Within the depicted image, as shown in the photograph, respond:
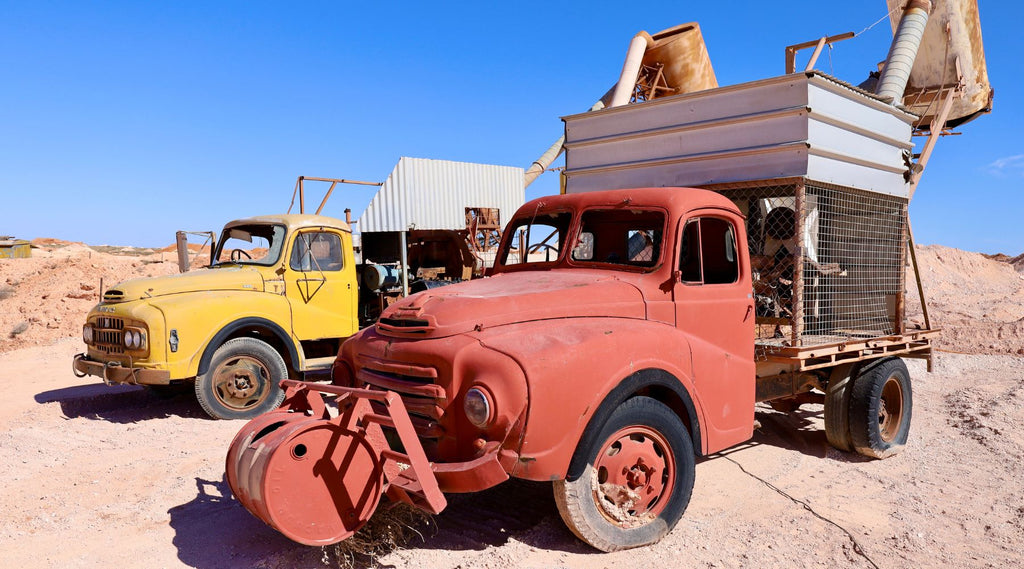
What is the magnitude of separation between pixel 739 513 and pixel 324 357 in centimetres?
571

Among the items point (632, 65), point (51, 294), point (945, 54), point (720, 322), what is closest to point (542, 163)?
point (632, 65)

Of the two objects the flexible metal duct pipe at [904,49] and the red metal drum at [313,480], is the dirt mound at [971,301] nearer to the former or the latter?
the flexible metal duct pipe at [904,49]

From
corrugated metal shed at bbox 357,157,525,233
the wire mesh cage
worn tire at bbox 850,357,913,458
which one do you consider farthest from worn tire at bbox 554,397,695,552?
corrugated metal shed at bbox 357,157,525,233

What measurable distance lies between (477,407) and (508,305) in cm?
75

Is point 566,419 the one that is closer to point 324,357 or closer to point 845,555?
point 845,555

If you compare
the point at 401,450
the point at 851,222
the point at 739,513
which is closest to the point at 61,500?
the point at 401,450

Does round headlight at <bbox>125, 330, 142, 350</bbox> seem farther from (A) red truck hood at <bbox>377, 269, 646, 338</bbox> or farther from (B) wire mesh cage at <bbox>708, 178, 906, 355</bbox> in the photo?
(B) wire mesh cage at <bbox>708, 178, 906, 355</bbox>

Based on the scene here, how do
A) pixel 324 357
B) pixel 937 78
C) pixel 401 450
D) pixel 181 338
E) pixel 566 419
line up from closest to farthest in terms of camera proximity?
pixel 566 419
pixel 401 450
pixel 181 338
pixel 324 357
pixel 937 78

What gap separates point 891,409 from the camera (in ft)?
21.9

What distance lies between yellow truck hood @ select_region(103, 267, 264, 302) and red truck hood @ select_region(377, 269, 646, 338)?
4.19 m

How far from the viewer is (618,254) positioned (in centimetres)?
529

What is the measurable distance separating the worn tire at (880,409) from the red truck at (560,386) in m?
0.99

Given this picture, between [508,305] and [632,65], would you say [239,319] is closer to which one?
[508,305]

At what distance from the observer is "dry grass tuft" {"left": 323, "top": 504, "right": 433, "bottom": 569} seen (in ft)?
11.8
